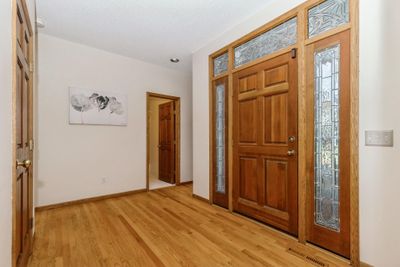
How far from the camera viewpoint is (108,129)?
12.3 feet

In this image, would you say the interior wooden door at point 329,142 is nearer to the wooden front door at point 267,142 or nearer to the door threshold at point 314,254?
the door threshold at point 314,254

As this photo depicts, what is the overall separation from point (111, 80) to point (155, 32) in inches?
51.1

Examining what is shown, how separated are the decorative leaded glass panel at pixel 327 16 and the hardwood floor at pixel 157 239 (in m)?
2.09

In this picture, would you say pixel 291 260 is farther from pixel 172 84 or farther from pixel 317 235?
pixel 172 84

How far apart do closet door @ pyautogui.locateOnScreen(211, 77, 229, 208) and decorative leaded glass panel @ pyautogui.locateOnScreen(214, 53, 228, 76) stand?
145 mm

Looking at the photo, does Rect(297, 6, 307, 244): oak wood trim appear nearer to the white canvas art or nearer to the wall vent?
the wall vent

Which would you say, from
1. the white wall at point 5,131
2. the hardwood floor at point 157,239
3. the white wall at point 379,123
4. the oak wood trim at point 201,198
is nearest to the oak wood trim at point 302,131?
the hardwood floor at point 157,239

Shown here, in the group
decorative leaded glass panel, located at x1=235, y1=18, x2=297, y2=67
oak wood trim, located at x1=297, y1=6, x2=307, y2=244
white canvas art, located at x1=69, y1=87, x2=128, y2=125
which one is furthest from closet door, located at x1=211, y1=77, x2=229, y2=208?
white canvas art, located at x1=69, y1=87, x2=128, y2=125

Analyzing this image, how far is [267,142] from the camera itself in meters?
2.46

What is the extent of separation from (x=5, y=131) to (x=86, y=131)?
106 inches

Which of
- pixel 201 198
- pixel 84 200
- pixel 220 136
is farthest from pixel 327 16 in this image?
pixel 84 200

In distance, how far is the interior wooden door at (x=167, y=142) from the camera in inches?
194

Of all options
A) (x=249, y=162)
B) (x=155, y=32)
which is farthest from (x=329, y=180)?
(x=155, y=32)

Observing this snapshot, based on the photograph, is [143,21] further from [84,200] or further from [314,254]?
[314,254]
